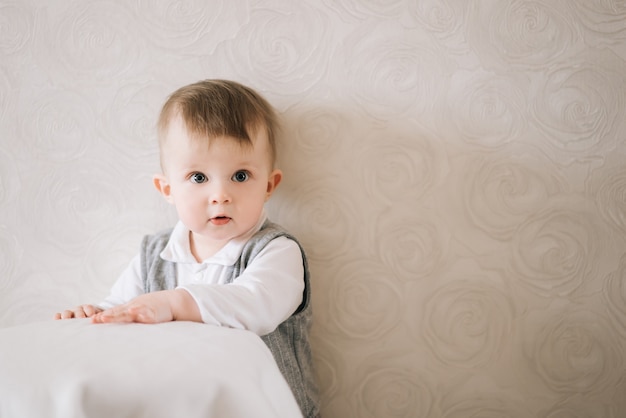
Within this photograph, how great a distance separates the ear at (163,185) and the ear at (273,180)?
7.6 inches

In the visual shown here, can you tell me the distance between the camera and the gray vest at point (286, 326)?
2.93 feet

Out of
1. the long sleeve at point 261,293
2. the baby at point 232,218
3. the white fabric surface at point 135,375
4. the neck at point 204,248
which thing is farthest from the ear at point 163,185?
the white fabric surface at point 135,375

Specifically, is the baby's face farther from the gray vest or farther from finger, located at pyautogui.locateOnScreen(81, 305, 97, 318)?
finger, located at pyautogui.locateOnScreen(81, 305, 97, 318)

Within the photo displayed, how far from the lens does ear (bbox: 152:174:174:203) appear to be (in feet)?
3.17

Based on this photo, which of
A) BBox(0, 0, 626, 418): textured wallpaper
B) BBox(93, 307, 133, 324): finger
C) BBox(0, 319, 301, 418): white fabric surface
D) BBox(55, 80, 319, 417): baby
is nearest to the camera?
BBox(0, 319, 301, 418): white fabric surface

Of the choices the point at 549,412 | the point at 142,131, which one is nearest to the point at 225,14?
the point at 142,131

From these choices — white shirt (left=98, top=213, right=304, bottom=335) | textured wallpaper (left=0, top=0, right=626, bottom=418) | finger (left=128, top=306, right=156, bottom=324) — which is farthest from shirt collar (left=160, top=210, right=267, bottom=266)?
finger (left=128, top=306, right=156, bottom=324)

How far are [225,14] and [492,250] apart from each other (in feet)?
2.42

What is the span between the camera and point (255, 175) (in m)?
0.90

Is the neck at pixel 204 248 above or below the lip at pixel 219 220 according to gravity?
below

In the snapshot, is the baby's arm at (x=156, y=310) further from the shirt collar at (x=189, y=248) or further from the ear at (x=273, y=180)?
the ear at (x=273, y=180)

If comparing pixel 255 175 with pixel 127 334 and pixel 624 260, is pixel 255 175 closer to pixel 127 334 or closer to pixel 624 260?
pixel 127 334

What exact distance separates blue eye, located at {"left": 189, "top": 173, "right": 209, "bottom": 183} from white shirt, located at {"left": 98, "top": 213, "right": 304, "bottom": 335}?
0.13m

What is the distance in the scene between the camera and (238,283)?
0.82m
